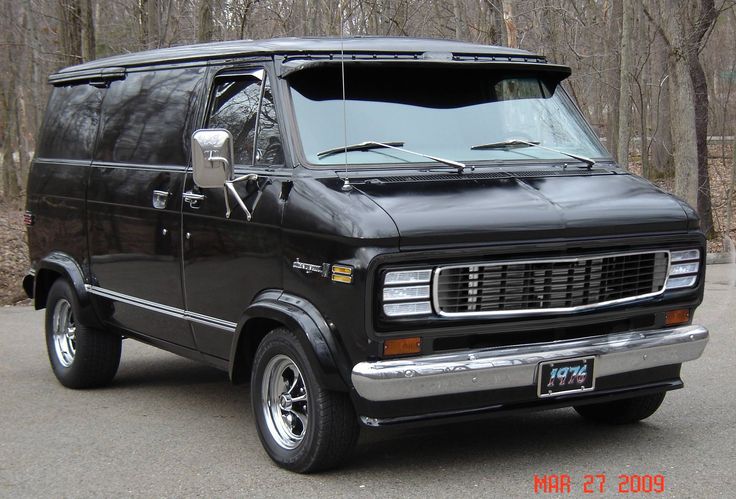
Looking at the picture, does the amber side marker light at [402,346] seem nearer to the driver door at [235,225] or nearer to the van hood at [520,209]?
the van hood at [520,209]

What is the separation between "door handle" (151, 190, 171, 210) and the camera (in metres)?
6.16

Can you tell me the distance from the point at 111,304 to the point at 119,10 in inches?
773

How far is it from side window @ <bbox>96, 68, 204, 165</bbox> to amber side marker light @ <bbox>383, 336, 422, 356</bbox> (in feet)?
6.97

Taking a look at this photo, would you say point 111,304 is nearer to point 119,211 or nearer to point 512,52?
point 119,211

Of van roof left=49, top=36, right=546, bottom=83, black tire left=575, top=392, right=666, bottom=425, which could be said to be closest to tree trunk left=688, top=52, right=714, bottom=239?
van roof left=49, top=36, right=546, bottom=83

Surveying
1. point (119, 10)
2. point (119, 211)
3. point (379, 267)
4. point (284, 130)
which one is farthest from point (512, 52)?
point (119, 10)

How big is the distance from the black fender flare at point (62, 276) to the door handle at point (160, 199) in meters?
1.25

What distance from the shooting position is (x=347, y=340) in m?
4.72

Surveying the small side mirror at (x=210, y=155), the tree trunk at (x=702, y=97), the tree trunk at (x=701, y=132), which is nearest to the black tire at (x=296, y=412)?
the small side mirror at (x=210, y=155)

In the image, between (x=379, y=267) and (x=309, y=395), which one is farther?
(x=309, y=395)

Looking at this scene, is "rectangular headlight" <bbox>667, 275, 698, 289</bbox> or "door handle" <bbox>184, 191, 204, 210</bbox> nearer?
"rectangular headlight" <bbox>667, 275, 698, 289</bbox>

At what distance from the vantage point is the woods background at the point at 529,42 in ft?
51.9

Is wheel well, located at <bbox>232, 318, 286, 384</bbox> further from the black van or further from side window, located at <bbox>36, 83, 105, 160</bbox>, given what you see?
side window, located at <bbox>36, 83, 105, 160</bbox>
